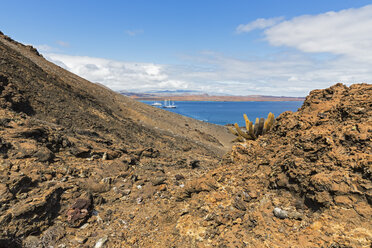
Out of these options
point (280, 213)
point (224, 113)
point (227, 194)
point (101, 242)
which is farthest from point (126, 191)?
point (224, 113)

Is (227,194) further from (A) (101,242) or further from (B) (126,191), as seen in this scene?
→ (B) (126,191)

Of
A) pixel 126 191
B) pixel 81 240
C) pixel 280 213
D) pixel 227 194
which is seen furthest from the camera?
pixel 126 191

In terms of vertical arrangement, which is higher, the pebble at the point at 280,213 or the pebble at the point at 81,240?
the pebble at the point at 280,213

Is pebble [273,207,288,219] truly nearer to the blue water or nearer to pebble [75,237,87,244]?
pebble [75,237,87,244]

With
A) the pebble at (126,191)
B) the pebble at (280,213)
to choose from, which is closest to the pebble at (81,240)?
the pebble at (126,191)

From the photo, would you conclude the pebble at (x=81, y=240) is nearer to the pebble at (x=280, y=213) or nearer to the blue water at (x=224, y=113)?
the pebble at (x=280, y=213)

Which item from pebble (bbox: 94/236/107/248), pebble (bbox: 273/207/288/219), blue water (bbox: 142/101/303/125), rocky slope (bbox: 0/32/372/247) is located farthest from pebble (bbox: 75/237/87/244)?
blue water (bbox: 142/101/303/125)

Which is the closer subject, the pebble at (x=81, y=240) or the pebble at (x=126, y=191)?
the pebble at (x=81, y=240)

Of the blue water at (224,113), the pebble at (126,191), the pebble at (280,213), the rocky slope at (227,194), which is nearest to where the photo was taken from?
the rocky slope at (227,194)

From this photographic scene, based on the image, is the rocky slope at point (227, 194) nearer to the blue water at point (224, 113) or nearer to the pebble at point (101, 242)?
the pebble at point (101, 242)

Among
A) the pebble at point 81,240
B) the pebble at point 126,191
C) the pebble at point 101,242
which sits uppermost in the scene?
the pebble at point 126,191

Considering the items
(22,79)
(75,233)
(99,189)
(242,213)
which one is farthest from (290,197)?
(22,79)

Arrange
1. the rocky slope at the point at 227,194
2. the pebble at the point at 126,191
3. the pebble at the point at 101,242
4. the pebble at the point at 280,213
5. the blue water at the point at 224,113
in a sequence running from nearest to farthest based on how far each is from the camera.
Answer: the rocky slope at the point at 227,194
the pebble at the point at 280,213
the pebble at the point at 101,242
the pebble at the point at 126,191
the blue water at the point at 224,113

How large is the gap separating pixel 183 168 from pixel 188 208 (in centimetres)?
345
